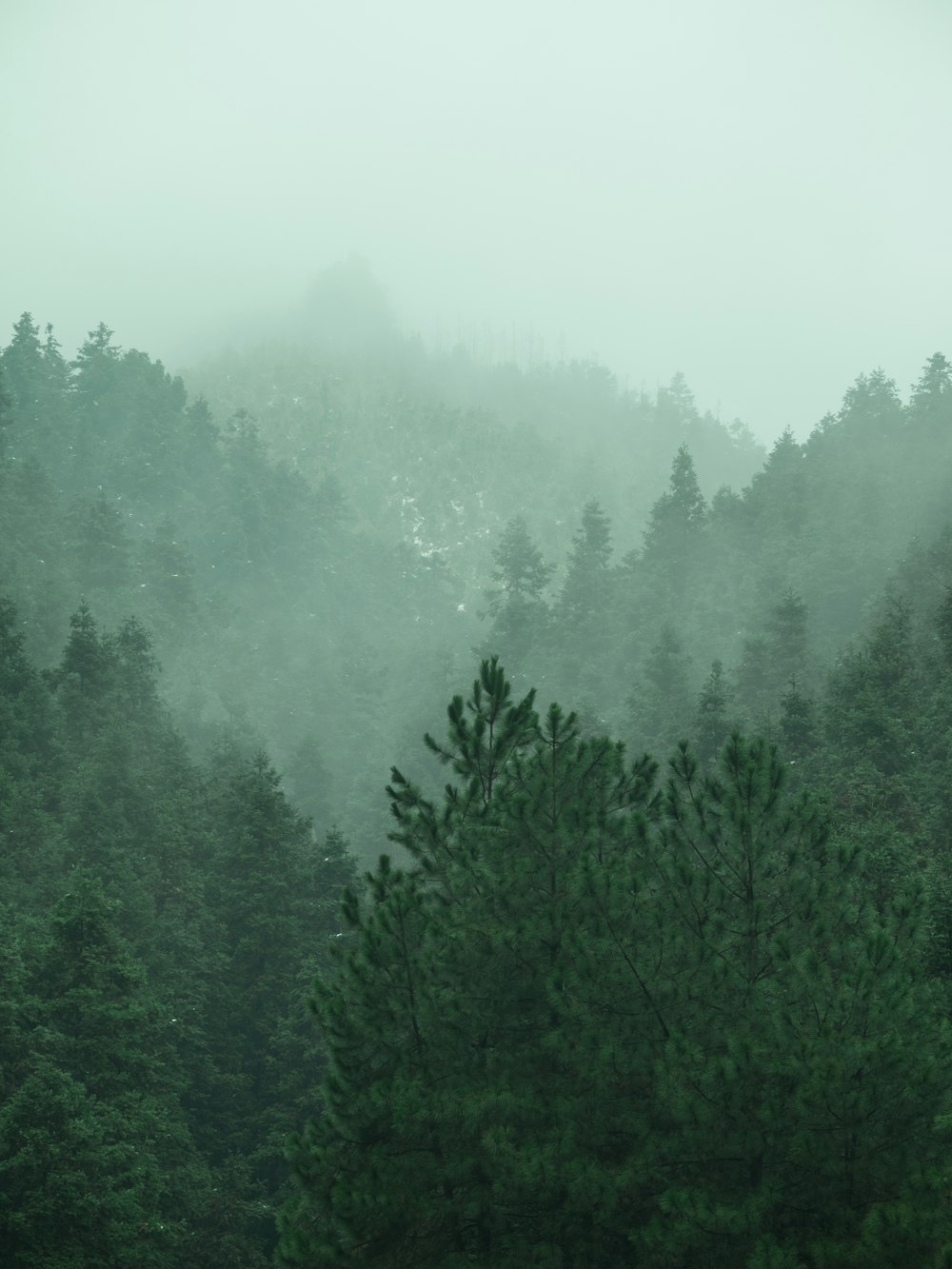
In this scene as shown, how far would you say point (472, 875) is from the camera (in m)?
14.9

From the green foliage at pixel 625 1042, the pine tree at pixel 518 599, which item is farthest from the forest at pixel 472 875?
the pine tree at pixel 518 599

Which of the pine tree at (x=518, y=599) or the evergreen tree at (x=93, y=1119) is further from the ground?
the pine tree at (x=518, y=599)

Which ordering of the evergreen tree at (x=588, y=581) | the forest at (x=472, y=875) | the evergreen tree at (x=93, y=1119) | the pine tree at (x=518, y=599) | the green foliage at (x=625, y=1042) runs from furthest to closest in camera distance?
the pine tree at (x=518, y=599)
the evergreen tree at (x=588, y=581)
the evergreen tree at (x=93, y=1119)
the forest at (x=472, y=875)
the green foliage at (x=625, y=1042)

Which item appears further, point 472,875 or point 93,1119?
point 93,1119

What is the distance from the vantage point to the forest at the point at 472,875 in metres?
12.1

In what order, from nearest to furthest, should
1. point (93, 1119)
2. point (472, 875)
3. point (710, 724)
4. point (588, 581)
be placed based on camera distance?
point (472, 875) < point (93, 1119) < point (710, 724) < point (588, 581)

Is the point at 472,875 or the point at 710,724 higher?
the point at 710,724

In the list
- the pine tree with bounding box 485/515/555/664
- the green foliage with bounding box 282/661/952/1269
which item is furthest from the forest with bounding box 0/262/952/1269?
the pine tree with bounding box 485/515/555/664

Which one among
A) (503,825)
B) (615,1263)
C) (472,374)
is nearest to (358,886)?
(503,825)

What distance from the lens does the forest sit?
1211cm

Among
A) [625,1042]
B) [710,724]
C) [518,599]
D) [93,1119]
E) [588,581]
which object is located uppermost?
[518,599]

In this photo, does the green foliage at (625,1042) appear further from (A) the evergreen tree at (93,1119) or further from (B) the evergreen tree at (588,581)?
(B) the evergreen tree at (588,581)

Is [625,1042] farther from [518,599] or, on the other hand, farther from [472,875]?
[518,599]

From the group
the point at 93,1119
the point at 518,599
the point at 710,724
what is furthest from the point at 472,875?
the point at 518,599
